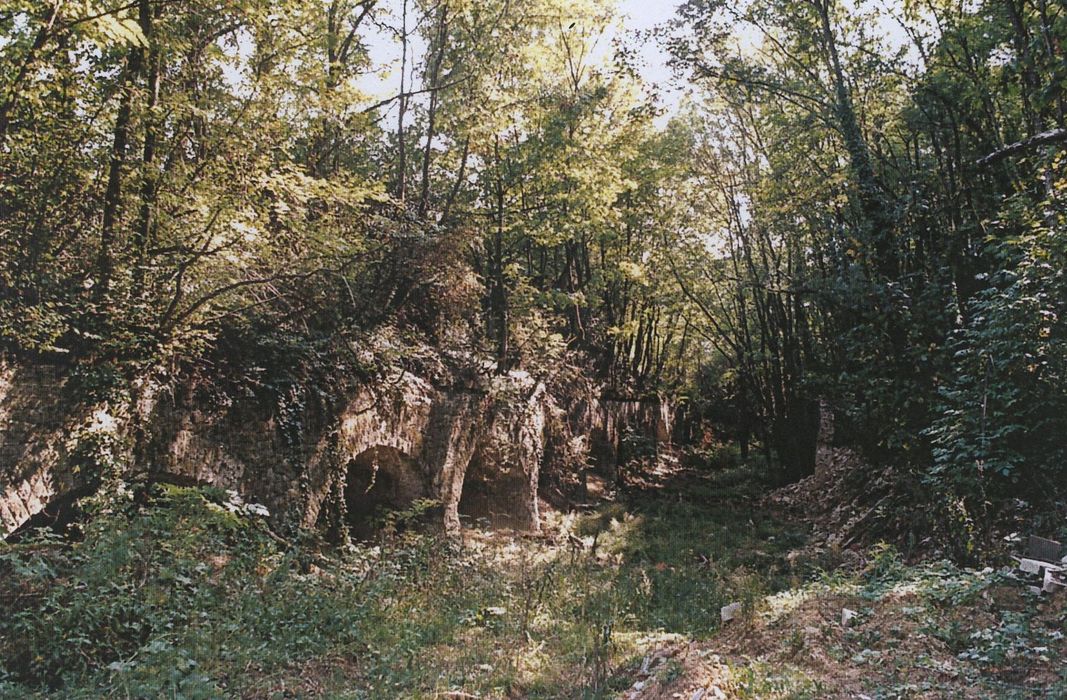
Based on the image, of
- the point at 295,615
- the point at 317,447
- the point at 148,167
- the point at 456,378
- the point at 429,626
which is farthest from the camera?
the point at 456,378

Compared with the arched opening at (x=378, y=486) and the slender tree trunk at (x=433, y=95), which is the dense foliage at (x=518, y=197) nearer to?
the slender tree trunk at (x=433, y=95)

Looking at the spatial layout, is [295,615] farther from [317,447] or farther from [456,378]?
[456,378]

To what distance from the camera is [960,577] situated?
6.86 metres

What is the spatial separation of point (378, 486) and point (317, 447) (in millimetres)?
2433

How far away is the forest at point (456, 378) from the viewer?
5.86 m

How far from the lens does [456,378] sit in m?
12.6

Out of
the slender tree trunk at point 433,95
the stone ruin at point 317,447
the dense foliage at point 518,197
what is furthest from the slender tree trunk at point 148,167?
the slender tree trunk at point 433,95

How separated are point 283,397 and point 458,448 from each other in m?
3.98

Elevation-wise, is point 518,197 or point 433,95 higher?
point 433,95

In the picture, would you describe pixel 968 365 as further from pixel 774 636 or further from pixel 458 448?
pixel 458 448

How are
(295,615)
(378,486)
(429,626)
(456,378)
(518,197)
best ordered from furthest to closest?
(518,197), (456,378), (378,486), (429,626), (295,615)

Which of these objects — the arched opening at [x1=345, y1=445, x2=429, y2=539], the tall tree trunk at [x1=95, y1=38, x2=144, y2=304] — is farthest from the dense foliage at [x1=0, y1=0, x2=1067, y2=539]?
the arched opening at [x1=345, y1=445, x2=429, y2=539]

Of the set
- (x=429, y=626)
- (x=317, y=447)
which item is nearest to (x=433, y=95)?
(x=317, y=447)

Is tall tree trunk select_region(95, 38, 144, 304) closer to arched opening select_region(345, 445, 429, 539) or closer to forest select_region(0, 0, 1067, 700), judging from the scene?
forest select_region(0, 0, 1067, 700)
